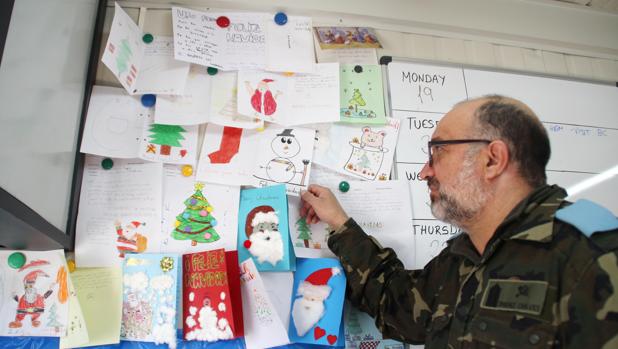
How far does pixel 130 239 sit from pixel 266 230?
1.31ft

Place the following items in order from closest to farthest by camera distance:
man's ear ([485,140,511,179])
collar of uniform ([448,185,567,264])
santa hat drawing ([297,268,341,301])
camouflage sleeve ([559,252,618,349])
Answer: camouflage sleeve ([559,252,618,349]) < collar of uniform ([448,185,567,264]) < man's ear ([485,140,511,179]) < santa hat drawing ([297,268,341,301])

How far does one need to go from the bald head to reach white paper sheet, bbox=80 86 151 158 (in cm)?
97

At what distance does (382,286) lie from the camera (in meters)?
1.11

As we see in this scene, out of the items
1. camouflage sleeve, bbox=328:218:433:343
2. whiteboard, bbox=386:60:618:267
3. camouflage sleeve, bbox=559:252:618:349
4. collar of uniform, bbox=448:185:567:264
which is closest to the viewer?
camouflage sleeve, bbox=559:252:618:349

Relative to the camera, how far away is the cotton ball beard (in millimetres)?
1178

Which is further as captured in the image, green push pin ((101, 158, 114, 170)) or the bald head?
green push pin ((101, 158, 114, 170))

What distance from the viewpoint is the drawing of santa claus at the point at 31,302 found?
109 centimetres

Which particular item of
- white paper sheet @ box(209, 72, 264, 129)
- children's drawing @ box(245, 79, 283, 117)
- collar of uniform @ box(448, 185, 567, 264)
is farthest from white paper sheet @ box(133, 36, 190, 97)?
collar of uniform @ box(448, 185, 567, 264)

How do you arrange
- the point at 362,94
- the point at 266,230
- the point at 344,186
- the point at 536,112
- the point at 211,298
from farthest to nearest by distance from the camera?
the point at 536,112, the point at 362,94, the point at 344,186, the point at 266,230, the point at 211,298

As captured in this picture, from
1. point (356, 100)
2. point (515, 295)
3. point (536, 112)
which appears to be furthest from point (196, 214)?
point (536, 112)

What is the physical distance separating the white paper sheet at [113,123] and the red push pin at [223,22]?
384mm

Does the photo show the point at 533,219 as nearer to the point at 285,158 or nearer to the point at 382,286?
the point at 382,286

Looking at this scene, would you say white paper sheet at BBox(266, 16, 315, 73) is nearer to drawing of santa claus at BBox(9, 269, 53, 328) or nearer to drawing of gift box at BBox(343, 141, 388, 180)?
drawing of gift box at BBox(343, 141, 388, 180)

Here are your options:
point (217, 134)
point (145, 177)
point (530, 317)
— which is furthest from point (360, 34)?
point (530, 317)
